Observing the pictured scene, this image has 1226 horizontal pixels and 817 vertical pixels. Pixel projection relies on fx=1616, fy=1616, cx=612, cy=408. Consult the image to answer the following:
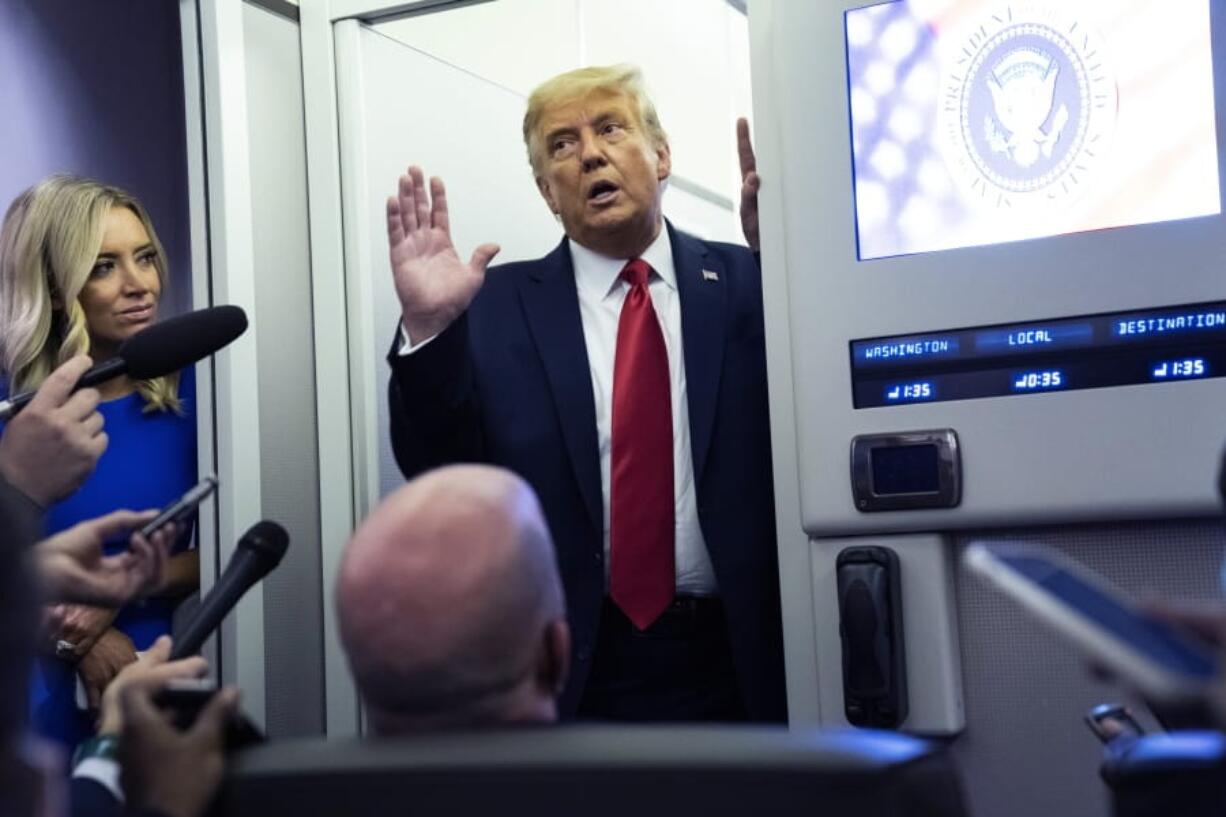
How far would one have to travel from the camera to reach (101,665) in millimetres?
2699

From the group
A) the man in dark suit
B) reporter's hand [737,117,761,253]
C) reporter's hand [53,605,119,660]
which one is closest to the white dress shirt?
the man in dark suit

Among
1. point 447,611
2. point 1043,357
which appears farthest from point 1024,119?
point 447,611

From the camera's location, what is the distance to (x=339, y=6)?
3037mm

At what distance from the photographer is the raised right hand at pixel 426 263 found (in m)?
2.64

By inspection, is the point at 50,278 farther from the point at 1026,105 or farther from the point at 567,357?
the point at 1026,105

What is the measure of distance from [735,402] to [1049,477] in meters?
0.58

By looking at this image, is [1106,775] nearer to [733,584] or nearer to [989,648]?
[989,648]

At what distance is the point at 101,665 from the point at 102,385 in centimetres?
52

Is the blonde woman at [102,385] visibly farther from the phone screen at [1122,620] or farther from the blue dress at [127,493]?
A: the phone screen at [1122,620]

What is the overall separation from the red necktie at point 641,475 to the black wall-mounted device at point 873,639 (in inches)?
14.3

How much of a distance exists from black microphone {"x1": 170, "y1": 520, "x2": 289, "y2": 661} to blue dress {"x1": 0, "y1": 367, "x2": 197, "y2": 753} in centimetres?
72

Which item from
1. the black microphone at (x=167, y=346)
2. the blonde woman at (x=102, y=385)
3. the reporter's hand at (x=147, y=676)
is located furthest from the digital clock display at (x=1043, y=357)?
the blonde woman at (x=102, y=385)

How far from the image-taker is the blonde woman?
273 cm

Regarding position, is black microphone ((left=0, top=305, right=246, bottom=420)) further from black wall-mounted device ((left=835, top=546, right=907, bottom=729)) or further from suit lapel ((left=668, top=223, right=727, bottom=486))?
black wall-mounted device ((left=835, top=546, right=907, bottom=729))
